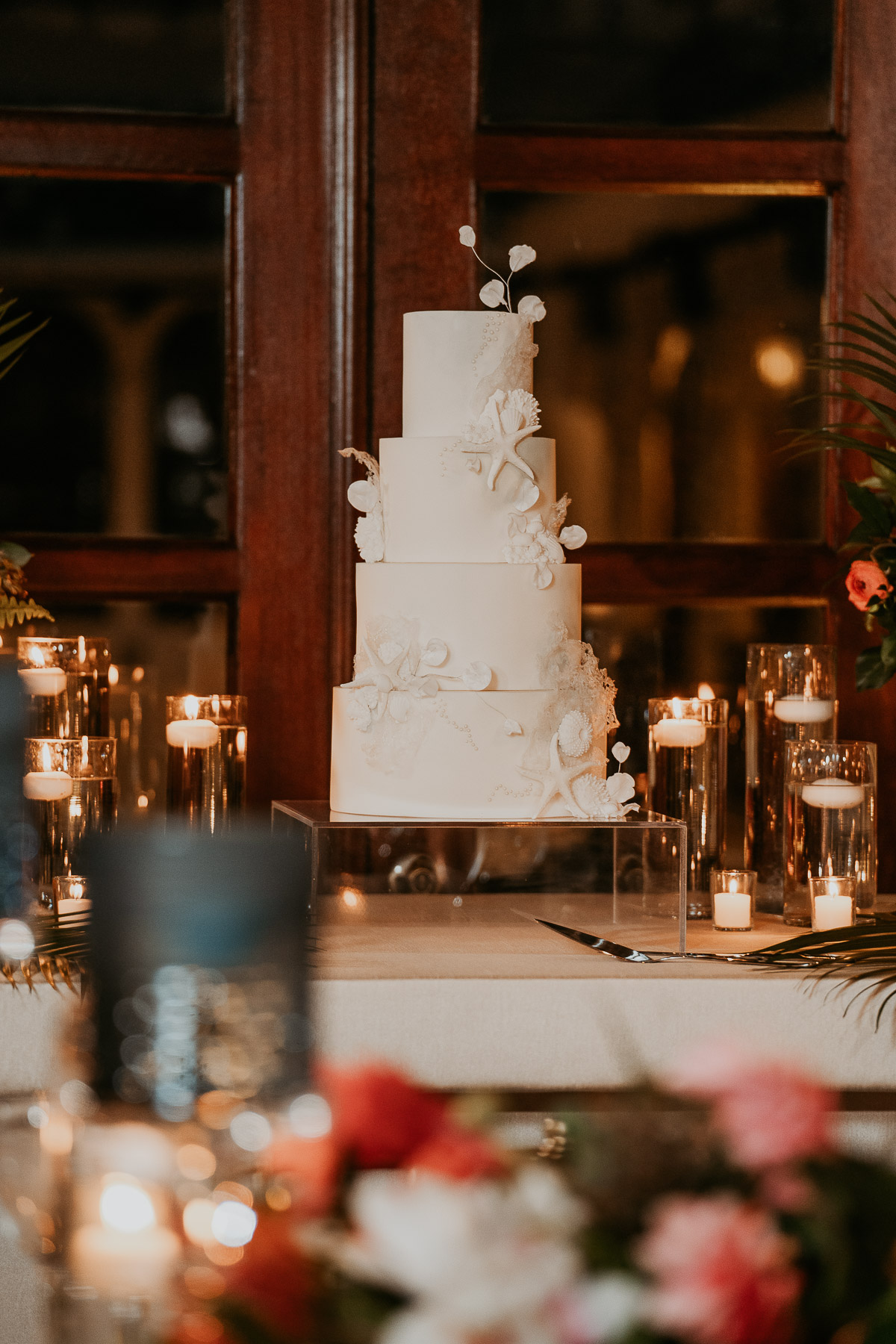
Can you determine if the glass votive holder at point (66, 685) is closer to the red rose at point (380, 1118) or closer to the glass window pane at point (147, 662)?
the glass window pane at point (147, 662)

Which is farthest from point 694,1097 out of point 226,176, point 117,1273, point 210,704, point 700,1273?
point 226,176

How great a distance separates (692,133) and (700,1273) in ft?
7.49

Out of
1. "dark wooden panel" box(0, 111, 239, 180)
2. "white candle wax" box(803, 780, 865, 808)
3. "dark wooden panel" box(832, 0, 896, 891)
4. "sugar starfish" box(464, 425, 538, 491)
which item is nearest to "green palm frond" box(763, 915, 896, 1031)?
"white candle wax" box(803, 780, 865, 808)

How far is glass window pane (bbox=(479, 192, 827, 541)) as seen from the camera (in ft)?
8.09

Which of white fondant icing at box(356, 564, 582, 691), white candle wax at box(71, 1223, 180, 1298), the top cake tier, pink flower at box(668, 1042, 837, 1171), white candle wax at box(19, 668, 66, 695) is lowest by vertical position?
white candle wax at box(71, 1223, 180, 1298)

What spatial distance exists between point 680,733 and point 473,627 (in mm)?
418

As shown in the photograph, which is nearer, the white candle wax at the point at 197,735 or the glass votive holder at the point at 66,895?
the glass votive holder at the point at 66,895

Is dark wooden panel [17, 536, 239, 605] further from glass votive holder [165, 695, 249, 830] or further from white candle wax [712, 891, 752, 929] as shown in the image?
white candle wax [712, 891, 752, 929]

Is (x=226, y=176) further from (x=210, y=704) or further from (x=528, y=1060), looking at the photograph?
(x=528, y=1060)

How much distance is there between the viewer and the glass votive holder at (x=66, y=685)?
2.06 metres

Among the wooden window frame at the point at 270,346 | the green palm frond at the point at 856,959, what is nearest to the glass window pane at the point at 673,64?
the wooden window frame at the point at 270,346

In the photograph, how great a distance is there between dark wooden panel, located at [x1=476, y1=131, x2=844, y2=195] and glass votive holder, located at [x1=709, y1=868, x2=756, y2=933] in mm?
1156

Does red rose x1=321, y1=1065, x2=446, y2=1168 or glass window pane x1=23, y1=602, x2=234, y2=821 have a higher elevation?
glass window pane x1=23, y1=602, x2=234, y2=821

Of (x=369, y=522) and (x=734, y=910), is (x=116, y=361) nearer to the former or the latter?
(x=369, y=522)
